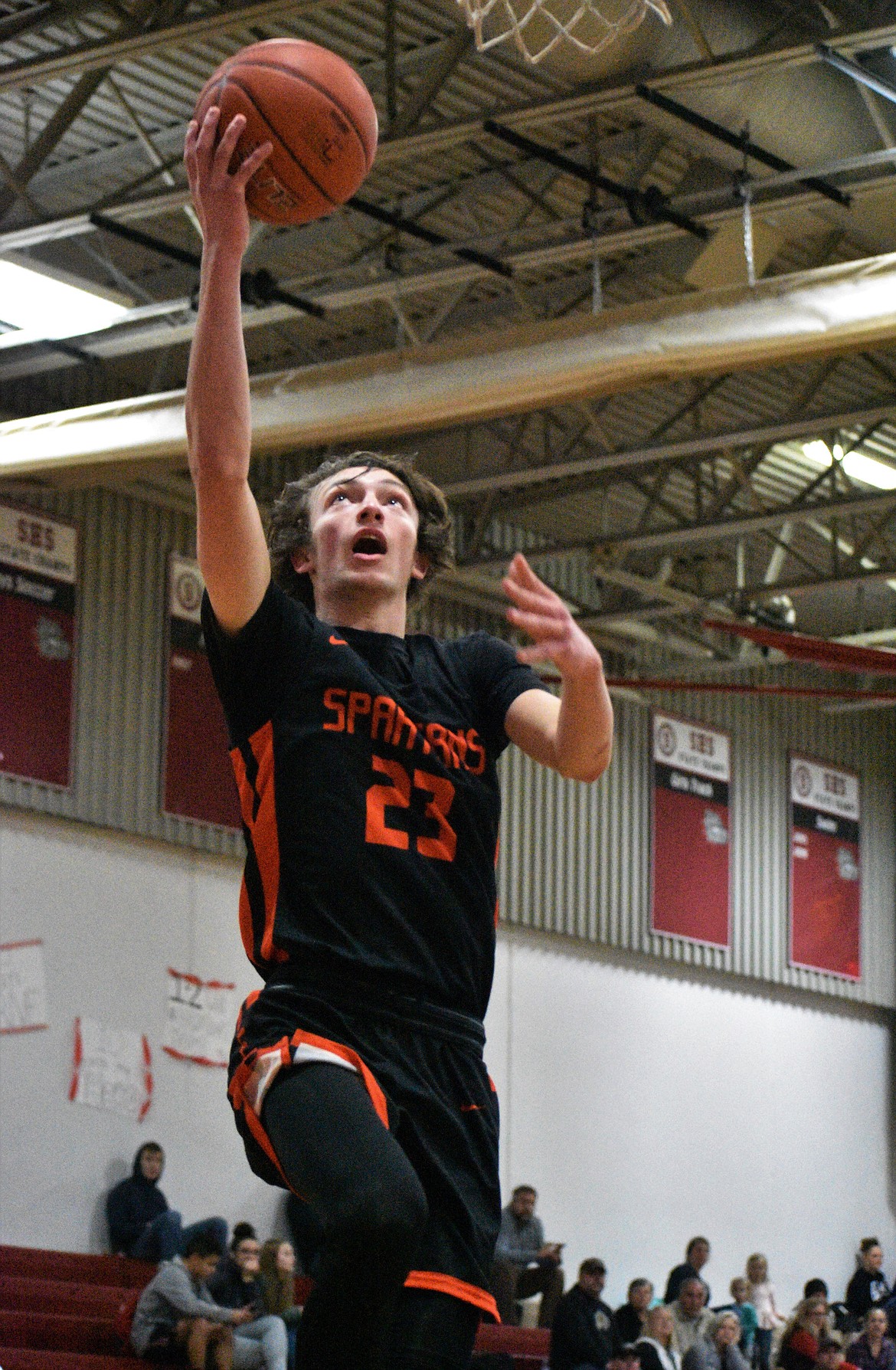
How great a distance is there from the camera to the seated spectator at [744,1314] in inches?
668

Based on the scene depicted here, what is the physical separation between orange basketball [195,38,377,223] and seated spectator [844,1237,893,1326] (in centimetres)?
1594

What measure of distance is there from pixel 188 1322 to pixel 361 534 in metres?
9.23

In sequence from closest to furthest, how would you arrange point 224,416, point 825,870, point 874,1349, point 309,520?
point 224,416 < point 309,520 < point 874,1349 < point 825,870

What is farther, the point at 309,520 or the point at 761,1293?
the point at 761,1293

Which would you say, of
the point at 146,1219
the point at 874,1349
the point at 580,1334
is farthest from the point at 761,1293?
the point at 146,1219

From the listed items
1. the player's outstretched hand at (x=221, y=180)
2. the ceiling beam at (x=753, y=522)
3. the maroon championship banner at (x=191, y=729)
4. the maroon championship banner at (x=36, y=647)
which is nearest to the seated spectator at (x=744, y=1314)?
the maroon championship banner at (x=191, y=729)

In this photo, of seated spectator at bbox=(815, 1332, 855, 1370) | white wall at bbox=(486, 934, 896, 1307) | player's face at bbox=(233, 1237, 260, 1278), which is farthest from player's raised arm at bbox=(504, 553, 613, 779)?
white wall at bbox=(486, 934, 896, 1307)

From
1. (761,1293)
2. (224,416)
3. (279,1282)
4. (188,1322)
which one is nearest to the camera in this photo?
(224,416)

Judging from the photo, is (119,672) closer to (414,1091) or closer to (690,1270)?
(690,1270)

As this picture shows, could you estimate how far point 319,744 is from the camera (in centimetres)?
293

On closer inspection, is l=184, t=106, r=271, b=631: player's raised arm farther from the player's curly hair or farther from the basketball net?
the basketball net

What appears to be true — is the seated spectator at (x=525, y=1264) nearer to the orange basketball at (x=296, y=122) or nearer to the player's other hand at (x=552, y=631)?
the orange basketball at (x=296, y=122)

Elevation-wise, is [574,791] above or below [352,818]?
above

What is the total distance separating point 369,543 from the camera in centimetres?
319
